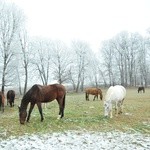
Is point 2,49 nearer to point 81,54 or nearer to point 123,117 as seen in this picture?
point 123,117

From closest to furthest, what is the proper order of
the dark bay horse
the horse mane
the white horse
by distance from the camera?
the dark bay horse
the horse mane
the white horse

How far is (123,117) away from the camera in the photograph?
15.3 metres

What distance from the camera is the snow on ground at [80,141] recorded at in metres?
9.06

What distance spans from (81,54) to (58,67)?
10.2m

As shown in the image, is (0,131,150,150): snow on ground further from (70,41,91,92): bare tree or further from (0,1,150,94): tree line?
(70,41,91,92): bare tree

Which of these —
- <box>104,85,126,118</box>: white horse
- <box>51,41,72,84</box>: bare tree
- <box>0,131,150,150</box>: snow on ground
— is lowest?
<box>0,131,150,150</box>: snow on ground

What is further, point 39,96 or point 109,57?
point 109,57

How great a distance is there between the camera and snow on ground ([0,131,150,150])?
9060mm

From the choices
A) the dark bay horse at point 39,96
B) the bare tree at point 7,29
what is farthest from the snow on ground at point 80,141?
the bare tree at point 7,29

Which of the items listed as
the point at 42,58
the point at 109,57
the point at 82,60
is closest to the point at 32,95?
the point at 42,58

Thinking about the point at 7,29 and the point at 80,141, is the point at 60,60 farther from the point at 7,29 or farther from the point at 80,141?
the point at 80,141

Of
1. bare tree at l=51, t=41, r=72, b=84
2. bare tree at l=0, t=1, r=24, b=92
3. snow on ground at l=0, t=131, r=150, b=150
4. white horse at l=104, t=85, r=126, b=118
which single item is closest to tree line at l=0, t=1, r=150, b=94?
bare tree at l=51, t=41, r=72, b=84

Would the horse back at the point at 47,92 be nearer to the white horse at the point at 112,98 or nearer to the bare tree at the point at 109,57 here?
the white horse at the point at 112,98

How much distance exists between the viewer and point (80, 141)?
9.82 meters
